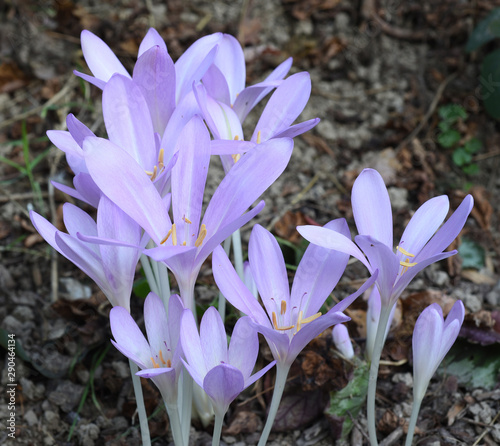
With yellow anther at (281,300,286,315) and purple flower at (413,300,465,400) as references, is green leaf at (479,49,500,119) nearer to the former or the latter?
purple flower at (413,300,465,400)

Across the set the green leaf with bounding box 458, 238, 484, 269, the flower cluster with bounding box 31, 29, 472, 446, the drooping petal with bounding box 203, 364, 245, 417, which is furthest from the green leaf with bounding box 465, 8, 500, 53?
the drooping petal with bounding box 203, 364, 245, 417

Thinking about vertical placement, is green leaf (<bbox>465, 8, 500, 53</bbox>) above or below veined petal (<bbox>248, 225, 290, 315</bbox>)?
above

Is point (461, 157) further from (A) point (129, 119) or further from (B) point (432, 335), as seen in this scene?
(A) point (129, 119)

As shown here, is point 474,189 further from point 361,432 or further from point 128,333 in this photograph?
point 128,333

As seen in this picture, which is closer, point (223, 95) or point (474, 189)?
point (223, 95)

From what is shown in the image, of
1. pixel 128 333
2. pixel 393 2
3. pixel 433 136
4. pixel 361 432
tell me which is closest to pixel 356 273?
pixel 361 432

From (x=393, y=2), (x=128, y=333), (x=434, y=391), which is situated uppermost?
(x=393, y=2)

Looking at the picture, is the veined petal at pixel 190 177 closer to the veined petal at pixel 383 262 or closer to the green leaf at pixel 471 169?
the veined petal at pixel 383 262

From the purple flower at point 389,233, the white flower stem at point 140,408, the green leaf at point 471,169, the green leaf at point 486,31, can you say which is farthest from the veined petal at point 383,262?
the green leaf at point 486,31
